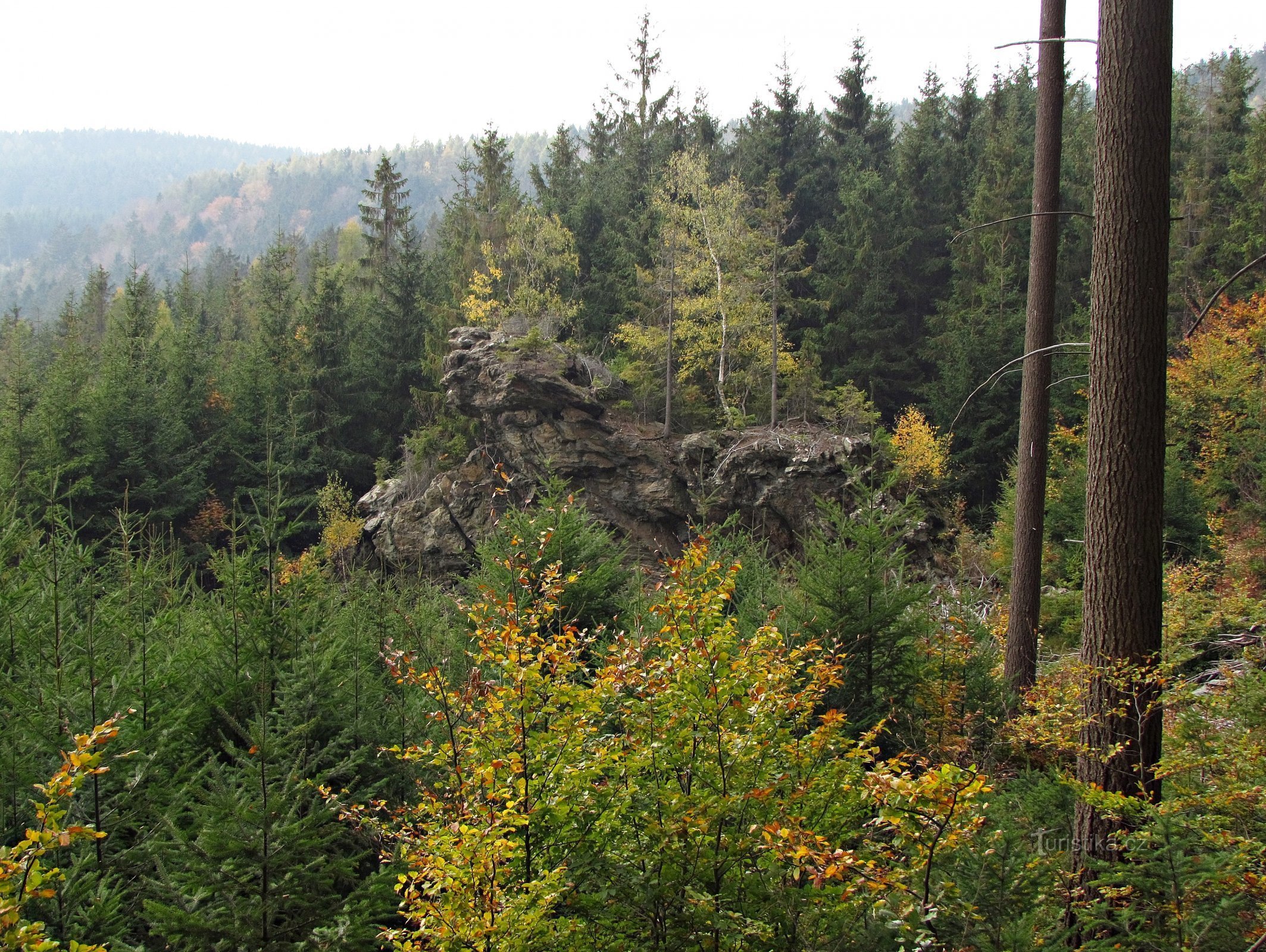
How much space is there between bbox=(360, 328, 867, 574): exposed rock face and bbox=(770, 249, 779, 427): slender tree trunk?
1.16 metres

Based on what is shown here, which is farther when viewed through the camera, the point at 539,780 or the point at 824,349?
the point at 824,349

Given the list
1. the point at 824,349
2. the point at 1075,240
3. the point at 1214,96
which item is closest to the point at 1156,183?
the point at 824,349

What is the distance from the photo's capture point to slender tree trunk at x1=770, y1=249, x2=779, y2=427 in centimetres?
2997

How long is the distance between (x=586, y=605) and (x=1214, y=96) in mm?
42088

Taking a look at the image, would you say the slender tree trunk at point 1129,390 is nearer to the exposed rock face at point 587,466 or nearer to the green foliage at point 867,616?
the green foliage at point 867,616

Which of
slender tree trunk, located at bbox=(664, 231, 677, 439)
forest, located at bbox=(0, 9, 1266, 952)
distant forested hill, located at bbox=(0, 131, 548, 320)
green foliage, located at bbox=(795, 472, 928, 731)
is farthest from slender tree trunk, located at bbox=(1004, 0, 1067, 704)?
distant forested hill, located at bbox=(0, 131, 548, 320)

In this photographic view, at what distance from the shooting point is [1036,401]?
9.82m

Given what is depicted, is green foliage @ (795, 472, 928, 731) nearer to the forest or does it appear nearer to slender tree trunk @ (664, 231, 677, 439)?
the forest

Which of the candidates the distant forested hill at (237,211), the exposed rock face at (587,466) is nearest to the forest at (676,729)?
the exposed rock face at (587,466)

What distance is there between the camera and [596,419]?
30781mm

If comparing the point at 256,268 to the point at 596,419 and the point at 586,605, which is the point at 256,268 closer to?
the point at 596,419

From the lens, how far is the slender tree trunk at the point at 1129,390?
538cm

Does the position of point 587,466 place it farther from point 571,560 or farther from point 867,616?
point 867,616

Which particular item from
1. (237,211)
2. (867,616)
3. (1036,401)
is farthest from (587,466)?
(237,211)
